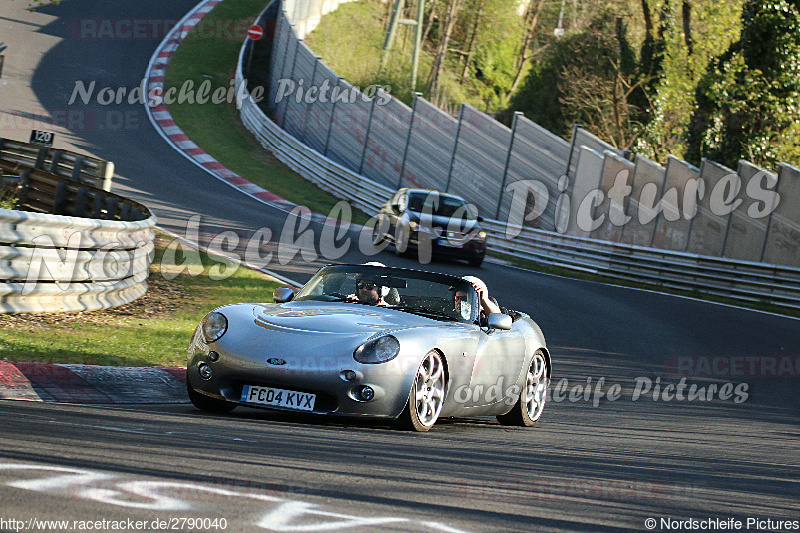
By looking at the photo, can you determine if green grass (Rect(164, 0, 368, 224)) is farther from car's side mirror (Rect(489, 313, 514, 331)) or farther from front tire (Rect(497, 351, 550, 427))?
car's side mirror (Rect(489, 313, 514, 331))

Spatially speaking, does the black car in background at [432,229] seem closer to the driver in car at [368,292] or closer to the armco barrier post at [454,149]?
the armco barrier post at [454,149]

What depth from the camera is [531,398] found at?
886cm

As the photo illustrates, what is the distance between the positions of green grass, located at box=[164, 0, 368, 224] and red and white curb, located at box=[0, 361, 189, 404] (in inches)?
794

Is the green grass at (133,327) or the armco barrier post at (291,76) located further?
the armco barrier post at (291,76)

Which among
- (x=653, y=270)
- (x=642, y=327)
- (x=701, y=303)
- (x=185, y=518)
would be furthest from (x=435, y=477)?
(x=653, y=270)

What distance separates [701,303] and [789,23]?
10.5 m

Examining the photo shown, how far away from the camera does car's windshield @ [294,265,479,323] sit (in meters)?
8.24

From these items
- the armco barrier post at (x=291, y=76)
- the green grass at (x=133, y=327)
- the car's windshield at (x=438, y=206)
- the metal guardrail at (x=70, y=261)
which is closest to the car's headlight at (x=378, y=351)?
the green grass at (x=133, y=327)

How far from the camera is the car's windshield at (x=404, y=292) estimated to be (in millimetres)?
8242

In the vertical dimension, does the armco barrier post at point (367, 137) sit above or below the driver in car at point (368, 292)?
above

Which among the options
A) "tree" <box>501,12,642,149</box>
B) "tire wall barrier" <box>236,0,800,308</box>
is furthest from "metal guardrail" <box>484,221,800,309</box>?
A: "tree" <box>501,12,642,149</box>

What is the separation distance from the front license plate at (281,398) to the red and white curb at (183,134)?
19559mm

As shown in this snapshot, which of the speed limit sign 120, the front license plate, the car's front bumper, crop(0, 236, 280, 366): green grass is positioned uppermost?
the speed limit sign 120

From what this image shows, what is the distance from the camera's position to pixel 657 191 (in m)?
24.2
